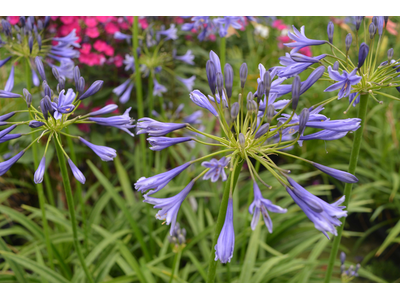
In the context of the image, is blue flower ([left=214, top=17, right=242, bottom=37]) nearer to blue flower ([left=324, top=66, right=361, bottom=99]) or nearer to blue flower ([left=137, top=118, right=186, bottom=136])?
blue flower ([left=324, top=66, right=361, bottom=99])

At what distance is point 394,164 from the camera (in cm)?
439

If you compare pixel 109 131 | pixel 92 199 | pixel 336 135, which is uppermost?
pixel 336 135

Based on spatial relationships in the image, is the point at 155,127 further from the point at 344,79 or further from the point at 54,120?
the point at 344,79

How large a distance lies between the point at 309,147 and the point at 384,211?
1.35 metres

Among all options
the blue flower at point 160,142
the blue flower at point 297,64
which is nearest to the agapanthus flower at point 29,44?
the blue flower at point 160,142

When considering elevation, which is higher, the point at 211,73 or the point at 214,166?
the point at 211,73

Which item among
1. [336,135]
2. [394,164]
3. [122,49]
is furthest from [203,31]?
[394,164]

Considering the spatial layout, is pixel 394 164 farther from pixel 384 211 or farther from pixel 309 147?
pixel 309 147

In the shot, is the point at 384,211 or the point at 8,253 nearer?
the point at 8,253

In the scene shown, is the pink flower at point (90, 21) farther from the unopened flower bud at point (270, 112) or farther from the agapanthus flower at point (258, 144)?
the unopened flower bud at point (270, 112)

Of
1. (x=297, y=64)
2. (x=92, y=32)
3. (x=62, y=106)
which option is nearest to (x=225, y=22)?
(x=297, y=64)

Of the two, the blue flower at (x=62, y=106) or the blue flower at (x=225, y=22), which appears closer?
the blue flower at (x=62, y=106)

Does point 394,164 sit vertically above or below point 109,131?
below

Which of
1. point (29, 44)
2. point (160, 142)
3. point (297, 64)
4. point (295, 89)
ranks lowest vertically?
point (160, 142)
